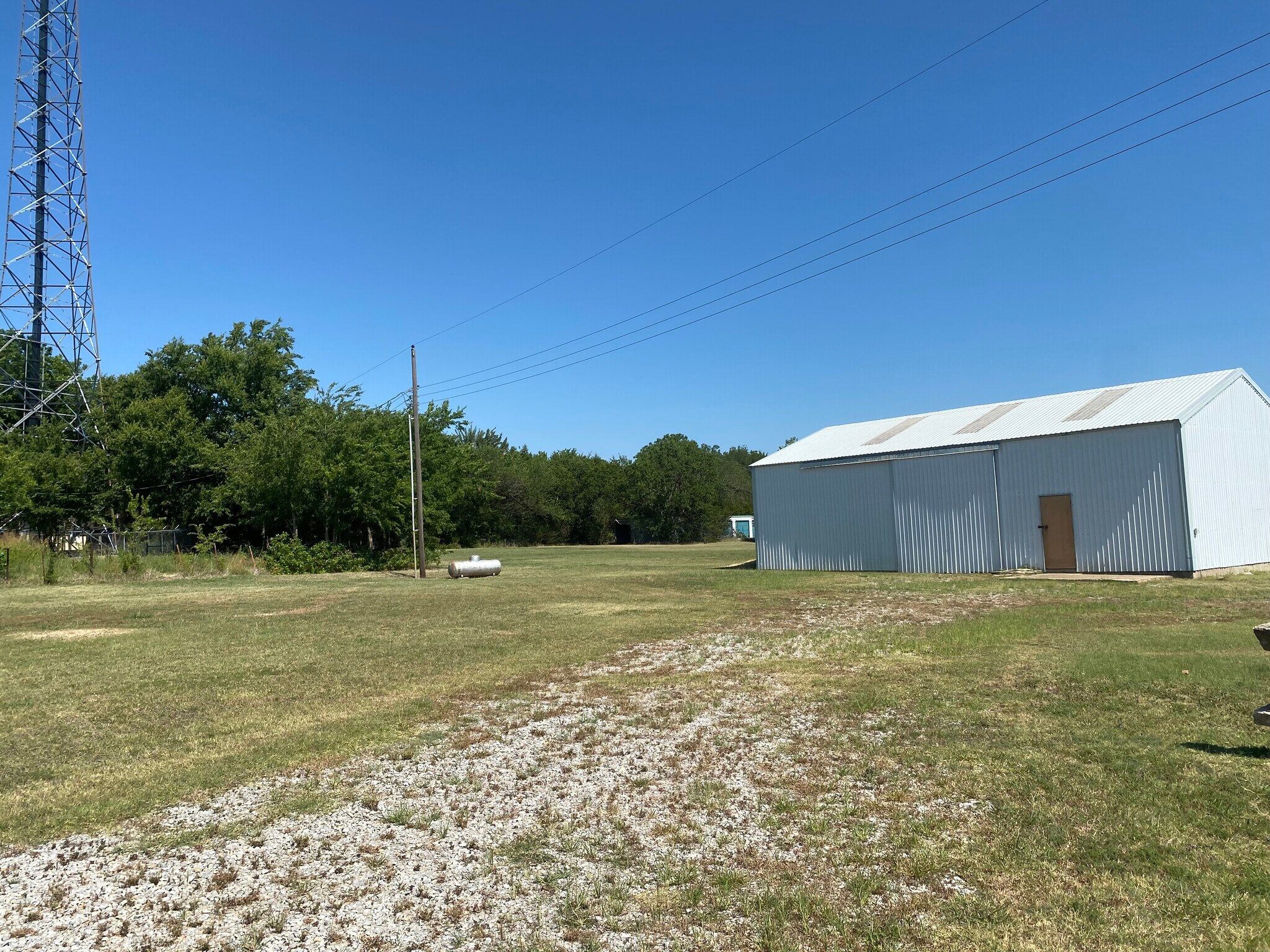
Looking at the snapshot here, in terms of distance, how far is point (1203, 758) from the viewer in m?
5.71

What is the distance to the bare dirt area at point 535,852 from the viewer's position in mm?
3684

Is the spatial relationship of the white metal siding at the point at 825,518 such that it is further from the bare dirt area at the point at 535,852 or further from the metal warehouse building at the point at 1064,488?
the bare dirt area at the point at 535,852

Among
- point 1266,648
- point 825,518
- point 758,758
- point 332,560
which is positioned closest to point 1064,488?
point 825,518

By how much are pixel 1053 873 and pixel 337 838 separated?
3.82 meters

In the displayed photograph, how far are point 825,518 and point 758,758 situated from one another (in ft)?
79.7

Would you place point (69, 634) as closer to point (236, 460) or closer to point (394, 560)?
point (394, 560)

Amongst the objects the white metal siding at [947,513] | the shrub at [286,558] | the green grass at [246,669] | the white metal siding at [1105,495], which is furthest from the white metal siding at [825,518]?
the shrub at [286,558]

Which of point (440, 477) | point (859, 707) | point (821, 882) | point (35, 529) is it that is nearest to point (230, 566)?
point (440, 477)

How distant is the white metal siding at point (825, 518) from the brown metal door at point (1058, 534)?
15.8 feet

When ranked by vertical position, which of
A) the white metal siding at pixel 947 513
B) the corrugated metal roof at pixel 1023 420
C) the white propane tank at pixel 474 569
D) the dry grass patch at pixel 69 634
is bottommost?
the dry grass patch at pixel 69 634

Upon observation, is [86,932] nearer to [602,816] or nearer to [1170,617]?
[602,816]

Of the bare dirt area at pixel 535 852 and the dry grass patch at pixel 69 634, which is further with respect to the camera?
the dry grass patch at pixel 69 634

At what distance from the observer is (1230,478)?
23031 mm

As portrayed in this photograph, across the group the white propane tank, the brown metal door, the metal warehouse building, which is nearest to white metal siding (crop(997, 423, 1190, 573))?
the metal warehouse building
